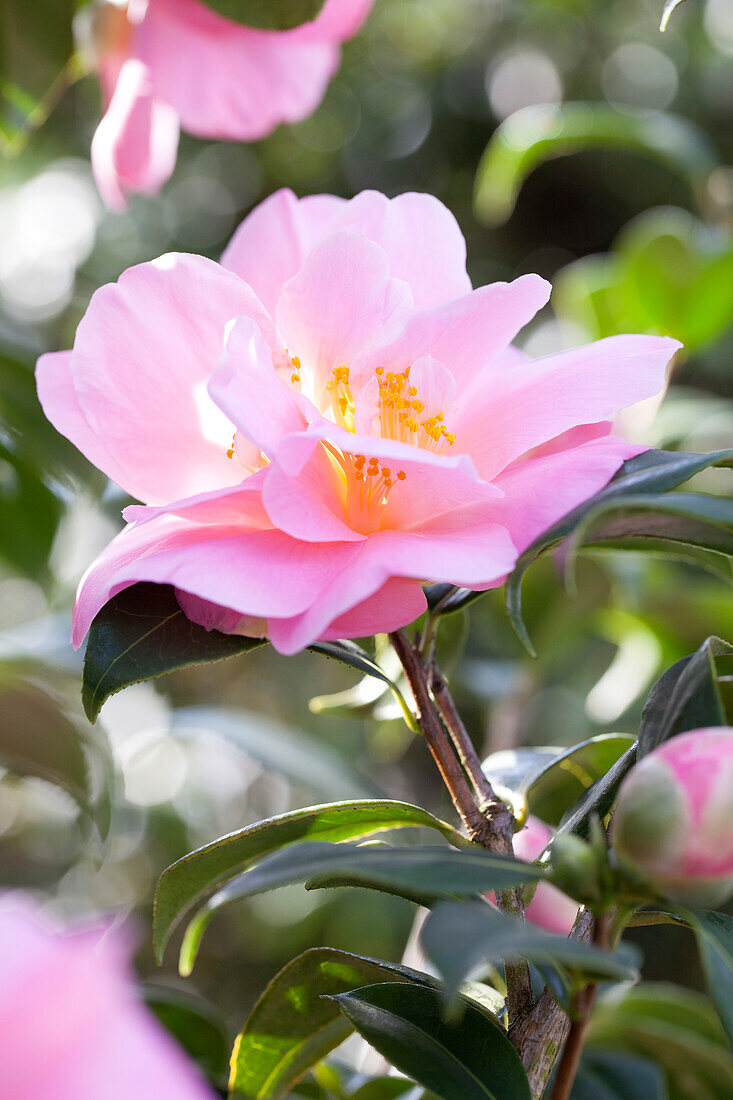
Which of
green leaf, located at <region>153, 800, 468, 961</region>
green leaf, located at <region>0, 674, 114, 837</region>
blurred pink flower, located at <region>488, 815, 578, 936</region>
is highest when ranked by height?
green leaf, located at <region>153, 800, 468, 961</region>

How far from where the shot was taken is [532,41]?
12.1 ft

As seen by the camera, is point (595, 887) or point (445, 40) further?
point (445, 40)

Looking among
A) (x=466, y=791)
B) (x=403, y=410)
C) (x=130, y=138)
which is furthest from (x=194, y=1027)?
(x=130, y=138)

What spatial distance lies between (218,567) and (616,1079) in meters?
0.42

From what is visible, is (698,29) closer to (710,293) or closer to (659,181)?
(659,181)

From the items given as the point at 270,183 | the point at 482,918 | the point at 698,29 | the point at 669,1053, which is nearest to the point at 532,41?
the point at 698,29

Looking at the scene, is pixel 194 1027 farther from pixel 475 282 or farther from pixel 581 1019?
pixel 475 282

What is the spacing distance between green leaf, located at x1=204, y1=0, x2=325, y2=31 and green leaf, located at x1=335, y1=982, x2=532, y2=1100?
2.02 ft

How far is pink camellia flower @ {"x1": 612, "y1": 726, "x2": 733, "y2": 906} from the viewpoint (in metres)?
0.30

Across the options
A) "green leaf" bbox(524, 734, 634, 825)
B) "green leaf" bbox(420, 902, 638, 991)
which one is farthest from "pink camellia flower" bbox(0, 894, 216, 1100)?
"green leaf" bbox(524, 734, 634, 825)

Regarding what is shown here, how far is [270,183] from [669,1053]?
3.65 metres

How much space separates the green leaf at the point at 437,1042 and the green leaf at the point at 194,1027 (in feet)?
0.95

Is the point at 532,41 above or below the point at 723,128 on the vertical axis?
above

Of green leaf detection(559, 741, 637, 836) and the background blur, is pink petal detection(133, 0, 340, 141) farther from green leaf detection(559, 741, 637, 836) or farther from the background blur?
green leaf detection(559, 741, 637, 836)
